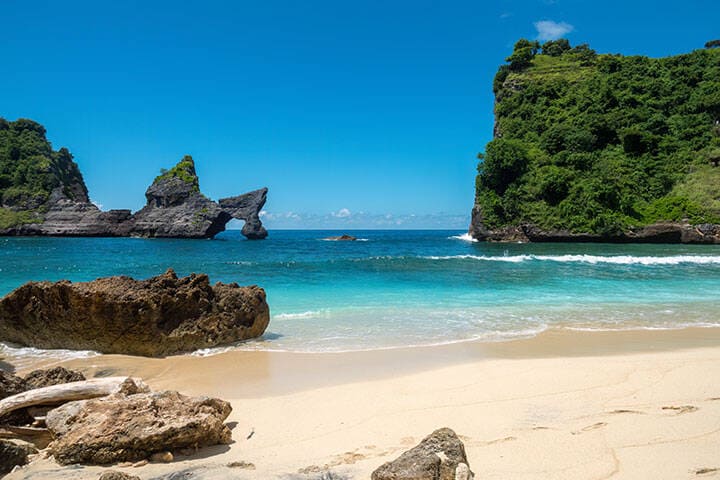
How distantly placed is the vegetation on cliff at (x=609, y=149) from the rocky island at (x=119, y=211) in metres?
40.1

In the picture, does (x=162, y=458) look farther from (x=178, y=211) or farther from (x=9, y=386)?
(x=178, y=211)

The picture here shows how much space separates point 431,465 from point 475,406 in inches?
75.4

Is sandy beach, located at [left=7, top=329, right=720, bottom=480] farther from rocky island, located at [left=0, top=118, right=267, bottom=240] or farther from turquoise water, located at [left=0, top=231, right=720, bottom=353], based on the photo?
rocky island, located at [left=0, top=118, right=267, bottom=240]

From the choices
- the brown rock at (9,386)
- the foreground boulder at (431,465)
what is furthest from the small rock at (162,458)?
the brown rock at (9,386)

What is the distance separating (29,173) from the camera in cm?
7244

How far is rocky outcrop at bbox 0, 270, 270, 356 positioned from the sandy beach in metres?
0.42

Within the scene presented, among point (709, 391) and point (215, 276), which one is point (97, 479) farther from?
point (215, 276)

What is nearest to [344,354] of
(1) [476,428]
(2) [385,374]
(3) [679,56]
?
(2) [385,374]

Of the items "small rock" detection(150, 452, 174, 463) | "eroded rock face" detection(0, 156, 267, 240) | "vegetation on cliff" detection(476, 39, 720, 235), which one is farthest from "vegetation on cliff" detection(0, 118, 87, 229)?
"small rock" detection(150, 452, 174, 463)

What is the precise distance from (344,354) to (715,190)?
47.2 metres

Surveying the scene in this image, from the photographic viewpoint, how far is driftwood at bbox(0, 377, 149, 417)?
394cm

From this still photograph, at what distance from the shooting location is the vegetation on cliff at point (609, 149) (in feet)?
139

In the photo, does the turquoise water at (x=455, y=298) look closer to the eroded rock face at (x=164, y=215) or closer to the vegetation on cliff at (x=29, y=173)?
the eroded rock face at (x=164, y=215)

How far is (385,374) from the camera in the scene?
19.6 feet
